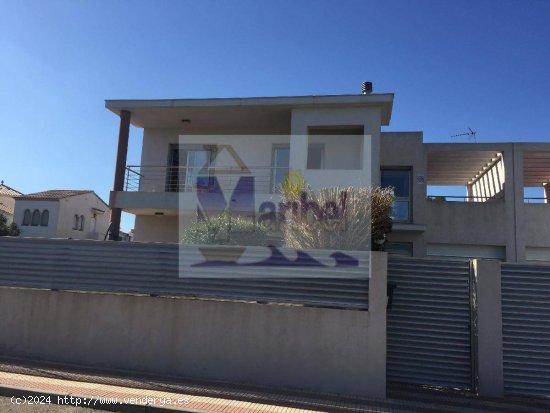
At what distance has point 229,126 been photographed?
560 inches

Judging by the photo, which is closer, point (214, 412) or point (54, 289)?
point (214, 412)

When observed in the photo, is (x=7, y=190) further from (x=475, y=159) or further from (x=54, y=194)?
(x=475, y=159)

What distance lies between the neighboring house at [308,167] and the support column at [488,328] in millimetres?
6105

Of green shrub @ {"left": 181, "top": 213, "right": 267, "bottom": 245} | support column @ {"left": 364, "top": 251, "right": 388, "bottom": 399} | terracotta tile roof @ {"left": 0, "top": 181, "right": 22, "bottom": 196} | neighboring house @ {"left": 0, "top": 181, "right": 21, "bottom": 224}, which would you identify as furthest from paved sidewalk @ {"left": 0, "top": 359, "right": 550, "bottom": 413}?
terracotta tile roof @ {"left": 0, "top": 181, "right": 22, "bottom": 196}

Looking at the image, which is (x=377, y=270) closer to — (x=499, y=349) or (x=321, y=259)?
(x=321, y=259)

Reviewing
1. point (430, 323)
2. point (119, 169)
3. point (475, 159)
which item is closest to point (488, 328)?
point (430, 323)

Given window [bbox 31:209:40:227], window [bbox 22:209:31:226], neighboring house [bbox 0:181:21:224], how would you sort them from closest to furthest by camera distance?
1. window [bbox 31:209:40:227]
2. window [bbox 22:209:31:226]
3. neighboring house [bbox 0:181:21:224]

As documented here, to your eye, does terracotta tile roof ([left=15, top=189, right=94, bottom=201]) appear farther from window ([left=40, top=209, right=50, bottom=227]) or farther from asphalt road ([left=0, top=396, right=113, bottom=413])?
asphalt road ([left=0, top=396, right=113, bottom=413])

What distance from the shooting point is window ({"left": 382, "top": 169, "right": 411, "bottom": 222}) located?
14.4 metres

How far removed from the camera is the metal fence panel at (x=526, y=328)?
6336 millimetres

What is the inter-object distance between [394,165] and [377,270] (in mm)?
8700

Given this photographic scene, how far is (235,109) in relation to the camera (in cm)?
1268

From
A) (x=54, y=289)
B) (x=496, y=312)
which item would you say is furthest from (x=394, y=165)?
(x=54, y=289)

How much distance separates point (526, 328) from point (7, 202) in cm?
3969
